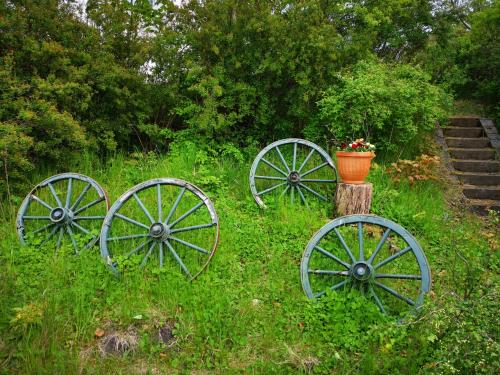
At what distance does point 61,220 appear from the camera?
3.84 metres

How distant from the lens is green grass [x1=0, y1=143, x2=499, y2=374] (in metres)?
2.53

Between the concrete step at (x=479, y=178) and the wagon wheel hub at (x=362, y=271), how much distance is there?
387 cm

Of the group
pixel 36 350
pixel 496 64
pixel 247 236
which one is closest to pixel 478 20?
pixel 496 64

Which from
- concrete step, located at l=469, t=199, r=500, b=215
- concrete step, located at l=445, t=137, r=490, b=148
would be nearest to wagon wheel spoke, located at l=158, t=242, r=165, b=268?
concrete step, located at l=469, t=199, r=500, b=215

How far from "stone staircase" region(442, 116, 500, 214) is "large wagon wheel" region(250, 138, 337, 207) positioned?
2.24 m

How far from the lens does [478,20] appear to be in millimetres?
8281

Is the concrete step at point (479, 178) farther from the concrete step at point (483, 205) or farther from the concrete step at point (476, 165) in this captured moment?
the concrete step at point (483, 205)

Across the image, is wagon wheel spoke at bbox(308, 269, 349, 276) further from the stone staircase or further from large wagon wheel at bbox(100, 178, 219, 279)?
the stone staircase

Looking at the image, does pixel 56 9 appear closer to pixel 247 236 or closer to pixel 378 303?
pixel 247 236

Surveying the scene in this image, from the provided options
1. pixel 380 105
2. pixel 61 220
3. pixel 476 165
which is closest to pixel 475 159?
pixel 476 165

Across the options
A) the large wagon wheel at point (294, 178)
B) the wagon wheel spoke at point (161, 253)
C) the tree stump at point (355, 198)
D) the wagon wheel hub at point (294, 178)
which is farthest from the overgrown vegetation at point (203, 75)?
the wagon wheel spoke at point (161, 253)

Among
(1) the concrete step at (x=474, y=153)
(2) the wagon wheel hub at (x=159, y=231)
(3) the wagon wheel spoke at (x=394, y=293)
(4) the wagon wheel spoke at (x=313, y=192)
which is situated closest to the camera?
(3) the wagon wheel spoke at (x=394, y=293)

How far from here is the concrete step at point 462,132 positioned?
7.23 m

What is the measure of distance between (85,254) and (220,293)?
4.51ft
